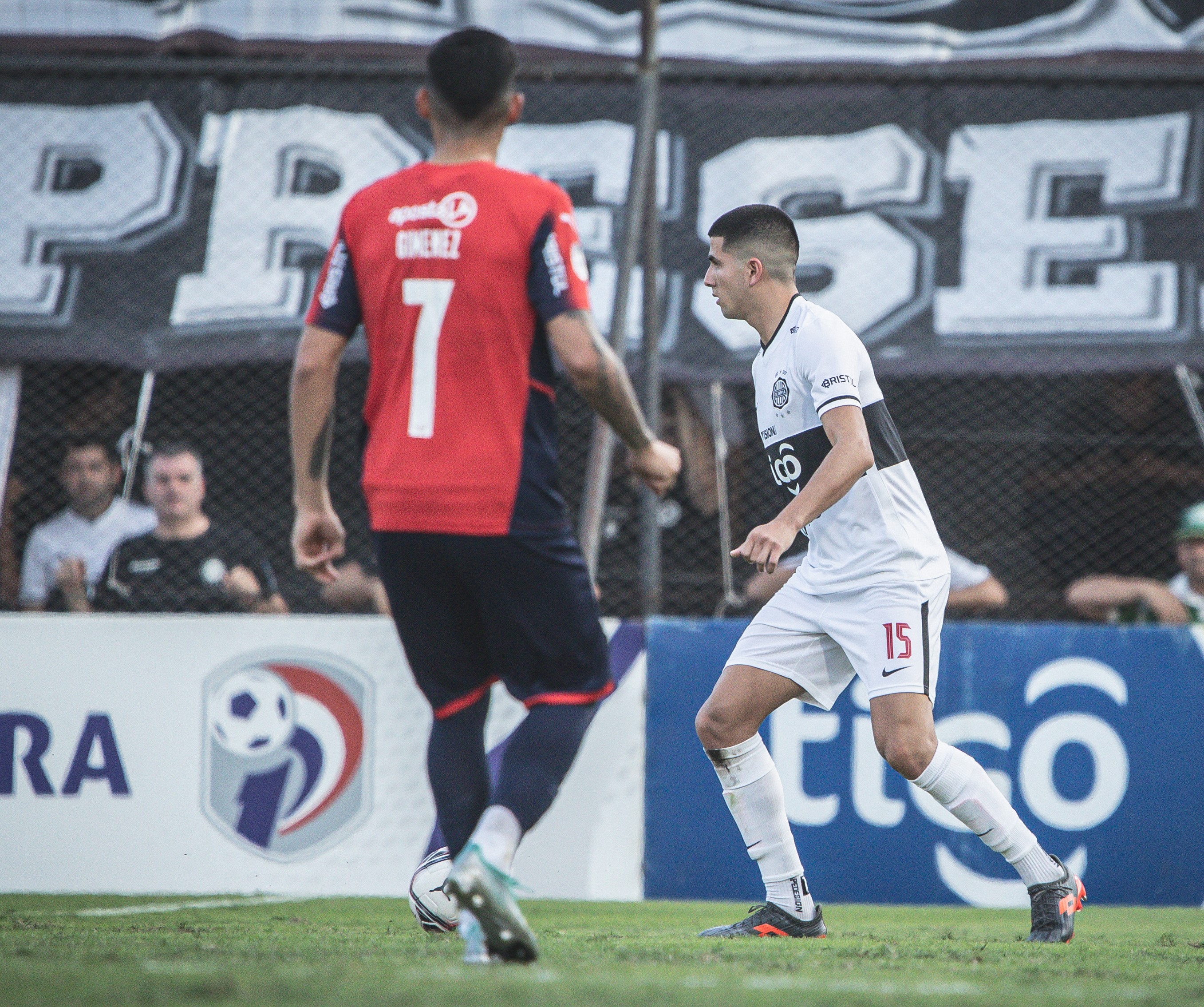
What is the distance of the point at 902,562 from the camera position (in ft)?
13.7

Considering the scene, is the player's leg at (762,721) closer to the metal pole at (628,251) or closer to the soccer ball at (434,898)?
the soccer ball at (434,898)

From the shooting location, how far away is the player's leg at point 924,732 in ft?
13.4

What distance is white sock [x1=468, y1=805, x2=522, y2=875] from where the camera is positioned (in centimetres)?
296

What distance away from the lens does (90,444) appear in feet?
22.9

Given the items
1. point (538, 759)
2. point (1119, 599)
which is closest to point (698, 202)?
point (1119, 599)

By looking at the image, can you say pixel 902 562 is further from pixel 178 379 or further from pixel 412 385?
pixel 178 379

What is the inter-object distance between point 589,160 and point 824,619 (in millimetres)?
3958

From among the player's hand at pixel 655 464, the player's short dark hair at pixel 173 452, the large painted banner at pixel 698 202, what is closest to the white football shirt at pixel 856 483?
the player's hand at pixel 655 464

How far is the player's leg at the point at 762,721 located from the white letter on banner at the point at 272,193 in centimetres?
374

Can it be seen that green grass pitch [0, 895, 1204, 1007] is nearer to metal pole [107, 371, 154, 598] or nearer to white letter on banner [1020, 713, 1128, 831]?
white letter on banner [1020, 713, 1128, 831]

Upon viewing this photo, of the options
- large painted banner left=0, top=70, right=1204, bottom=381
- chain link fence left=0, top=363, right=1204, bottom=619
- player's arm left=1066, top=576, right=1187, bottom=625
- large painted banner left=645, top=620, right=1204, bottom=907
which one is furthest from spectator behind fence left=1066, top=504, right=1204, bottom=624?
large painted banner left=0, top=70, right=1204, bottom=381

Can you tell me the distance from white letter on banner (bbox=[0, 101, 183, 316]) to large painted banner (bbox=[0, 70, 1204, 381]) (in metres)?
0.01

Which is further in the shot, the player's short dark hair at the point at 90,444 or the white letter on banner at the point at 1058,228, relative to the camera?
the white letter on banner at the point at 1058,228

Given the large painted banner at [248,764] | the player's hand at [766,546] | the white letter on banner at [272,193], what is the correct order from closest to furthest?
the player's hand at [766,546]
the large painted banner at [248,764]
the white letter on banner at [272,193]
